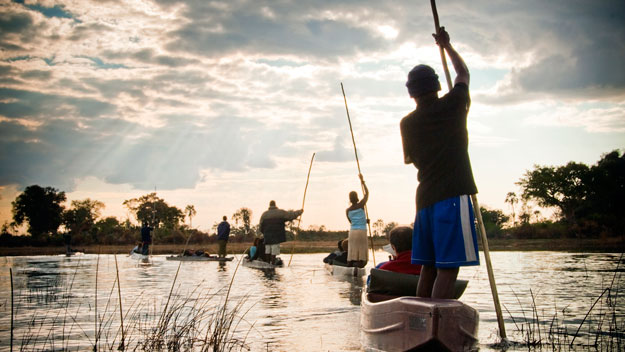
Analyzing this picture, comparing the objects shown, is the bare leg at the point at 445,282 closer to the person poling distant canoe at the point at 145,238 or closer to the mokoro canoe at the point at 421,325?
the mokoro canoe at the point at 421,325

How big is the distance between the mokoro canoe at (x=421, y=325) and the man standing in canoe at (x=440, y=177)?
0.73ft

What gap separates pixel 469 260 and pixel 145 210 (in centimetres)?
12782

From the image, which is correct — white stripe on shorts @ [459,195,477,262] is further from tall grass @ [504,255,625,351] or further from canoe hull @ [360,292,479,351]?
tall grass @ [504,255,625,351]

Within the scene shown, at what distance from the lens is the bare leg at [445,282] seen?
4027 mm

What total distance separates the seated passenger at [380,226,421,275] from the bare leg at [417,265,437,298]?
1.14 m

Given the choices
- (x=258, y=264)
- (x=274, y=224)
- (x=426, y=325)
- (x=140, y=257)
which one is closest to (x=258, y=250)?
(x=258, y=264)

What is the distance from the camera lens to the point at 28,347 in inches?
212

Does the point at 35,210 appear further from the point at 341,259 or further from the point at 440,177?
the point at 440,177

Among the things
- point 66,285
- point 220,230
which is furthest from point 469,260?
point 220,230

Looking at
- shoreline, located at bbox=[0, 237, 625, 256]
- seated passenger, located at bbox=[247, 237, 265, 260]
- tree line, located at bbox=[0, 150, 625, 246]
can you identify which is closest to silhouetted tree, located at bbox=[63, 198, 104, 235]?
tree line, located at bbox=[0, 150, 625, 246]

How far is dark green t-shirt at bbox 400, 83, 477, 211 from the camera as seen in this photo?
4.06m

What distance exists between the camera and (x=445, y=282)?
4031 mm

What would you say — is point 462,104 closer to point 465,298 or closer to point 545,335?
point 545,335

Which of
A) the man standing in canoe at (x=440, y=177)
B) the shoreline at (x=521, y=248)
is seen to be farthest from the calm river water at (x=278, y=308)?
the shoreline at (x=521, y=248)
